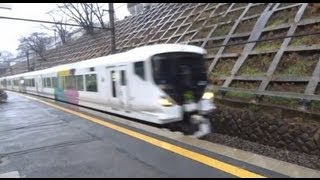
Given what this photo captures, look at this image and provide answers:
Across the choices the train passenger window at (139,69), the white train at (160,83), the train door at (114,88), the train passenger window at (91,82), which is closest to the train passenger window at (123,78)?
the white train at (160,83)

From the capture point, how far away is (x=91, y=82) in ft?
56.6

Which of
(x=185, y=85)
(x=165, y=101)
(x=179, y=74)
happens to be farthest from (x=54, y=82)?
(x=165, y=101)

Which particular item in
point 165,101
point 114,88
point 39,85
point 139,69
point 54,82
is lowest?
point 165,101

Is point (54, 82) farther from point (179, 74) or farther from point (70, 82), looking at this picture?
point (179, 74)

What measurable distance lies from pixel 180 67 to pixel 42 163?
5.31 metres

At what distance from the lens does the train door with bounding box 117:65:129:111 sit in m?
12.8

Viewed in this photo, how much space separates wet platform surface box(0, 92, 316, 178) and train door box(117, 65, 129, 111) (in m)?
1.78

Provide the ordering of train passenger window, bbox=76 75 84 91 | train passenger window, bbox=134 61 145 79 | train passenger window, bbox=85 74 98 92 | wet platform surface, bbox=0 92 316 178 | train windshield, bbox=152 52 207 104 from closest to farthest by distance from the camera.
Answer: wet platform surface, bbox=0 92 316 178, train windshield, bbox=152 52 207 104, train passenger window, bbox=134 61 145 79, train passenger window, bbox=85 74 98 92, train passenger window, bbox=76 75 84 91

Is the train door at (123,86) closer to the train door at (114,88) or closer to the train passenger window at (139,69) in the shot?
the train door at (114,88)

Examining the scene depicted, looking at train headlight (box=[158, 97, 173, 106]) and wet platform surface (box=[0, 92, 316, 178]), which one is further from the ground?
train headlight (box=[158, 97, 173, 106])

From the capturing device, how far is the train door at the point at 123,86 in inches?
506

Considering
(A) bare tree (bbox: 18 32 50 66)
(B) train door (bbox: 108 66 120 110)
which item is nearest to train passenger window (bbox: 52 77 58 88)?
(B) train door (bbox: 108 66 120 110)

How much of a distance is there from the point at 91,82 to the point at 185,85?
7.03 metres

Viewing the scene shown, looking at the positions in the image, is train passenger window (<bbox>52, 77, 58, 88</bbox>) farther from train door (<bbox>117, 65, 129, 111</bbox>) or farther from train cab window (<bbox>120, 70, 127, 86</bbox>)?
train cab window (<bbox>120, 70, 127, 86</bbox>)
